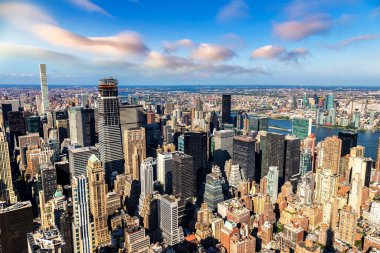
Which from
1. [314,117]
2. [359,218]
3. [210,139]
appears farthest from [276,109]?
[359,218]

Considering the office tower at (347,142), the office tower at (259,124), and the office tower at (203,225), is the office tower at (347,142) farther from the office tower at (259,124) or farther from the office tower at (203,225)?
the office tower at (203,225)

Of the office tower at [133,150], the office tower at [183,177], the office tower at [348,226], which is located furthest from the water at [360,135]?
the office tower at [133,150]

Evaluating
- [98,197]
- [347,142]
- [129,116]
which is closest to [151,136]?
[129,116]

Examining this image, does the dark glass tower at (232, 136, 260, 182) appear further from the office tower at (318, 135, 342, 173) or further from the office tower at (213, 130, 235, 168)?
the office tower at (318, 135, 342, 173)

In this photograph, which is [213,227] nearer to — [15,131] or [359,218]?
[359,218]

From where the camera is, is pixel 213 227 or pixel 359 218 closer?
pixel 213 227
